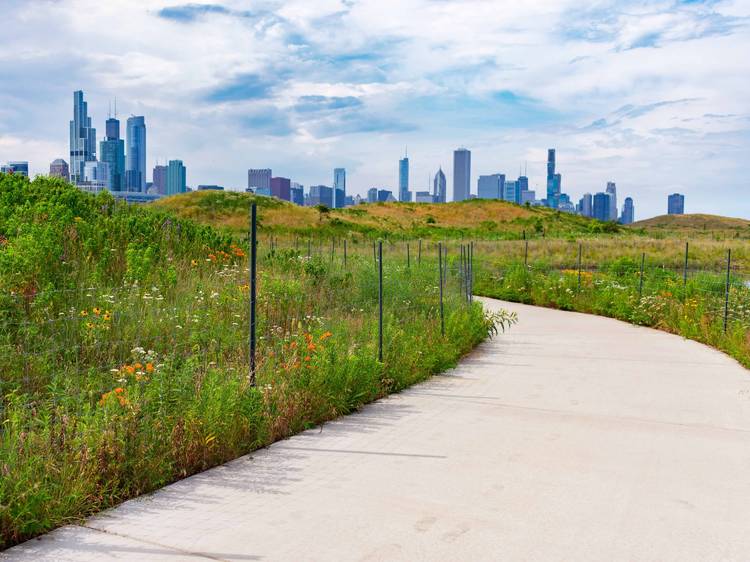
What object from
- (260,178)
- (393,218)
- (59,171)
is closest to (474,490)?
(59,171)

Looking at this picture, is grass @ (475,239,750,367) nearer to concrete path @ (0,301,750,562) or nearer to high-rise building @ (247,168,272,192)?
concrete path @ (0,301,750,562)

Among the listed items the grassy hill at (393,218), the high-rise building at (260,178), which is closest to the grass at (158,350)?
the grassy hill at (393,218)

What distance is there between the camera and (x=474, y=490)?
532 cm

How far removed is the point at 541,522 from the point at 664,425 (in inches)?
133

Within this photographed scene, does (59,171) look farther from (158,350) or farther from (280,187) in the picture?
(280,187)

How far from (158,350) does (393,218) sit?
69.4 meters

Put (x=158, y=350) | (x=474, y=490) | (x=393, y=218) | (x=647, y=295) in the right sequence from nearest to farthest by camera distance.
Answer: (x=474, y=490) → (x=158, y=350) → (x=647, y=295) → (x=393, y=218)

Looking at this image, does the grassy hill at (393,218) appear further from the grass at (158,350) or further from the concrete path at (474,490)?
the concrete path at (474,490)

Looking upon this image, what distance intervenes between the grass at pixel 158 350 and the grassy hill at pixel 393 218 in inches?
1620

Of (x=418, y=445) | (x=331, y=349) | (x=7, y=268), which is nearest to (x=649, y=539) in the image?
(x=418, y=445)

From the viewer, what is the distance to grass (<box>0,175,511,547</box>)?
16.4ft

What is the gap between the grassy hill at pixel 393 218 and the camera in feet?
204

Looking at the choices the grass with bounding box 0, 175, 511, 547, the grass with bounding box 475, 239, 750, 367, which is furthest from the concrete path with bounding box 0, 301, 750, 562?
the grass with bounding box 475, 239, 750, 367

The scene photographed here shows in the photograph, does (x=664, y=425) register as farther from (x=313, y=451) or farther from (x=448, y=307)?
(x=448, y=307)
